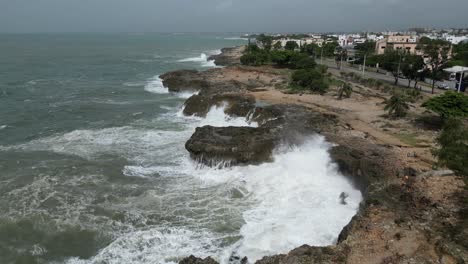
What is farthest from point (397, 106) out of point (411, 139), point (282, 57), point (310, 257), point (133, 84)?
point (133, 84)

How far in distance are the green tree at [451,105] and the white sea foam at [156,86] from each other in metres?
36.8

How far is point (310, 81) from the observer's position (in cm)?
4953

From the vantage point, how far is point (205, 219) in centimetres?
2072

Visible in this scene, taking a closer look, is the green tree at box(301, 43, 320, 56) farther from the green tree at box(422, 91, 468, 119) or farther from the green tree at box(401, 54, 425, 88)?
the green tree at box(422, 91, 468, 119)

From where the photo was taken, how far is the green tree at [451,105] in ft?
102

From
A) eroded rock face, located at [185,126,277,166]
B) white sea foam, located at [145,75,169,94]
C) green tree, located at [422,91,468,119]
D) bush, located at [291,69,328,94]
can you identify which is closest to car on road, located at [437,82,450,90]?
bush, located at [291,69,328,94]

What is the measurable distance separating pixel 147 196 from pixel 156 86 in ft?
136

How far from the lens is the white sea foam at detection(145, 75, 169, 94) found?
58.8m

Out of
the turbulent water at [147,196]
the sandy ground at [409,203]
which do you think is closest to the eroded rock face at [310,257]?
the sandy ground at [409,203]

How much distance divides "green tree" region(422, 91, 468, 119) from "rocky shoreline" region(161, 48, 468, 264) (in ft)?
23.1

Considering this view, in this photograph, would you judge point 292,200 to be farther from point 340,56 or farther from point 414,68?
point 340,56

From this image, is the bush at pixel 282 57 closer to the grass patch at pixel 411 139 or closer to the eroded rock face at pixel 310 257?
the grass patch at pixel 411 139

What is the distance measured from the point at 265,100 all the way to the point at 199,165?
16.6m

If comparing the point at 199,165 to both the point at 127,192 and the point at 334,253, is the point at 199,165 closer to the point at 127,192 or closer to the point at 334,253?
the point at 127,192
